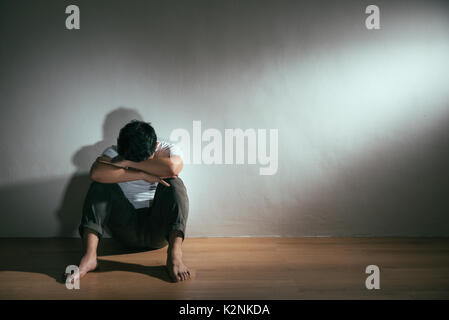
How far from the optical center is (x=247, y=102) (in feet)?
7.79

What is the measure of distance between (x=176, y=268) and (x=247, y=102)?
1230 mm

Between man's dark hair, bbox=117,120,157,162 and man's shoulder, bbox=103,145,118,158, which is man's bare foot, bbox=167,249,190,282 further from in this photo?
man's shoulder, bbox=103,145,118,158

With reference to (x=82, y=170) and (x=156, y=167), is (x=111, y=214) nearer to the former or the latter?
(x=156, y=167)

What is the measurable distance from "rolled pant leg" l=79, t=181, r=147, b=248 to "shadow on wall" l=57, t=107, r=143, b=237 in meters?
0.58

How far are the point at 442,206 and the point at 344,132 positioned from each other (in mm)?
867

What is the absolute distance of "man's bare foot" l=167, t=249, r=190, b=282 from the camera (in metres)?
1.64

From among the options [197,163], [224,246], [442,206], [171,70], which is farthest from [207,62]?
[442,206]

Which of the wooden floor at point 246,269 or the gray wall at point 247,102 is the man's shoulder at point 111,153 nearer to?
the gray wall at point 247,102

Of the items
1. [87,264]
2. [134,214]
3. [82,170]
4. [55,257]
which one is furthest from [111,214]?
[82,170]

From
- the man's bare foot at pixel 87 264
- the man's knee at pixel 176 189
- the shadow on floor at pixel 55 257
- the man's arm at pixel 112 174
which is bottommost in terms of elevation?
the shadow on floor at pixel 55 257

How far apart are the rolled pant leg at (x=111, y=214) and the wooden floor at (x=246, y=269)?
17 centimetres

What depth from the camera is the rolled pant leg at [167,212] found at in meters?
1.76

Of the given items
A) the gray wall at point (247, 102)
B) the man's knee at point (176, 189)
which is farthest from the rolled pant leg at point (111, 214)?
the gray wall at point (247, 102)
